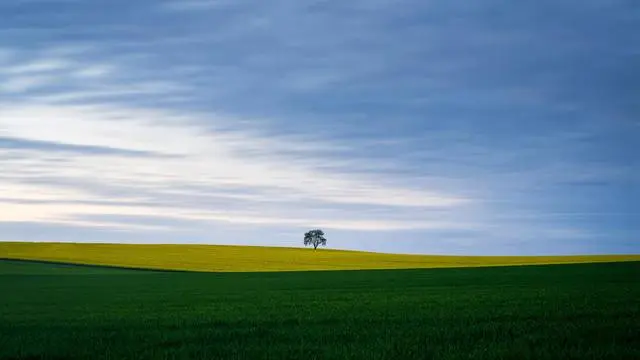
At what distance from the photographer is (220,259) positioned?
90.4 metres

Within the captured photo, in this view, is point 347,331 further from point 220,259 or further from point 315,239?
point 315,239

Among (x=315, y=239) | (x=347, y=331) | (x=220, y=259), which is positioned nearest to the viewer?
(x=347, y=331)

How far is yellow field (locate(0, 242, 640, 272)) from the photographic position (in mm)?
81812

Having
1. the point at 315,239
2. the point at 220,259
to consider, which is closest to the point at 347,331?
the point at 220,259

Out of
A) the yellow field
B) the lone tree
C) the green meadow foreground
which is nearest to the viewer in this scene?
the green meadow foreground

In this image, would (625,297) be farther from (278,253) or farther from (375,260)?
(278,253)

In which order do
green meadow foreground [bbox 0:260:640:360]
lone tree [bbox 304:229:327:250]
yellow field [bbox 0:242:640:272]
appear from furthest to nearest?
lone tree [bbox 304:229:327:250] → yellow field [bbox 0:242:640:272] → green meadow foreground [bbox 0:260:640:360]

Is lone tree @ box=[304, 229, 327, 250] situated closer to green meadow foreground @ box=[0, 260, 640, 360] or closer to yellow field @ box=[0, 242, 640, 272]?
yellow field @ box=[0, 242, 640, 272]

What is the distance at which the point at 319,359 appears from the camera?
1216 centimetres

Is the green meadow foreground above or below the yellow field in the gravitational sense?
below

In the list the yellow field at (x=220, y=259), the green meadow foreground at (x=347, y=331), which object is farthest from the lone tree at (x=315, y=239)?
the green meadow foreground at (x=347, y=331)

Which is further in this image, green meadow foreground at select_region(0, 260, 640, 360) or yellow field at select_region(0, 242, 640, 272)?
yellow field at select_region(0, 242, 640, 272)

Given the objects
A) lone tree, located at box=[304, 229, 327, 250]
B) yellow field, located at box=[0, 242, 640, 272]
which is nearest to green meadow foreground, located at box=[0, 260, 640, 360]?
yellow field, located at box=[0, 242, 640, 272]

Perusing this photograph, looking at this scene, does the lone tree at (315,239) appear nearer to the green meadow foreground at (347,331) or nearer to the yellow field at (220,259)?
the yellow field at (220,259)
